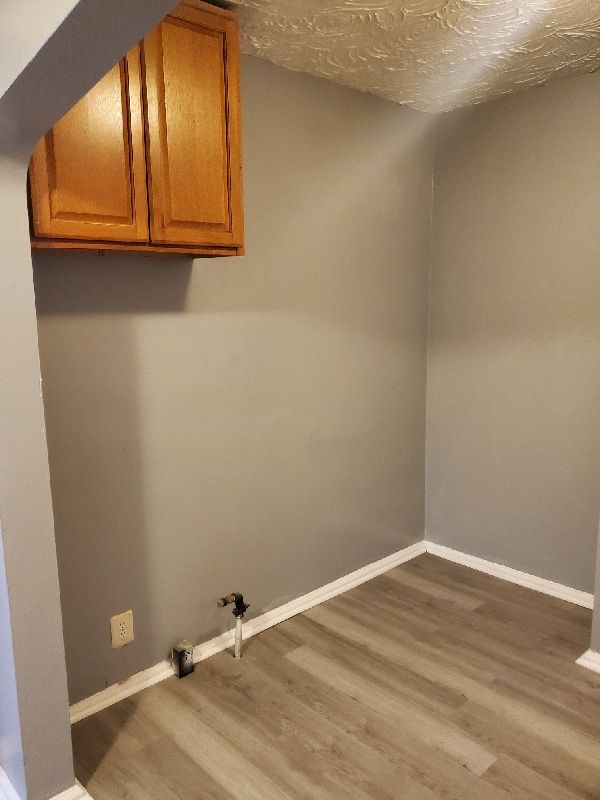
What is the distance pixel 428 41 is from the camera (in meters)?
2.30

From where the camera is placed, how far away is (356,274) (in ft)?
9.82

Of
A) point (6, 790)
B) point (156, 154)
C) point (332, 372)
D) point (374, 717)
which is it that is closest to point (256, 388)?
point (332, 372)

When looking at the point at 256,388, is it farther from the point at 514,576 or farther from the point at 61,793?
the point at 514,576

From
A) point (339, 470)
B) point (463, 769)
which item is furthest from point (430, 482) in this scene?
point (463, 769)

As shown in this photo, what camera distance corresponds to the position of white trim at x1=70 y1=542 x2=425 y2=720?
2.23m

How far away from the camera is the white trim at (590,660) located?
2447mm

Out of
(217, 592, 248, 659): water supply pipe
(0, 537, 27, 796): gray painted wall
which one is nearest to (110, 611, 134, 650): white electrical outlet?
(217, 592, 248, 659): water supply pipe

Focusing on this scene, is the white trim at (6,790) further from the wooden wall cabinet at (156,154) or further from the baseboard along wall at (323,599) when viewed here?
the wooden wall cabinet at (156,154)

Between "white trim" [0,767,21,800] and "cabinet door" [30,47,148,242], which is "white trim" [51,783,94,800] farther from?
"cabinet door" [30,47,148,242]

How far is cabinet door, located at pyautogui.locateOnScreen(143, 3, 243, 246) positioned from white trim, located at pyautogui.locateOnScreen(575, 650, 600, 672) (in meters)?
2.15

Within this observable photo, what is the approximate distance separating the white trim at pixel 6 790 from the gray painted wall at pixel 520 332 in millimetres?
2432

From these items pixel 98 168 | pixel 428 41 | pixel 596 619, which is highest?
pixel 428 41

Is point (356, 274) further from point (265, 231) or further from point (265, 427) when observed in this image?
point (265, 427)

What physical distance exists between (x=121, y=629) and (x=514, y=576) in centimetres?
201
